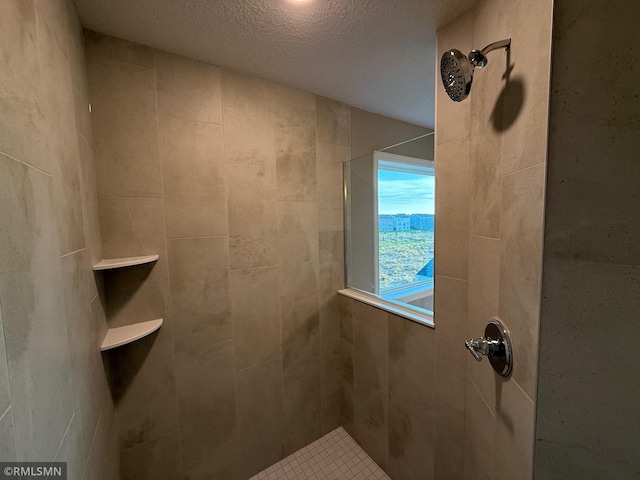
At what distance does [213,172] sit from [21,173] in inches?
33.6

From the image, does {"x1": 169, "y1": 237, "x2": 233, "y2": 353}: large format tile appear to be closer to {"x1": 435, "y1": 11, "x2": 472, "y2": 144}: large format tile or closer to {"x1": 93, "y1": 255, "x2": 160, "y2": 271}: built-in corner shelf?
{"x1": 93, "y1": 255, "x2": 160, "y2": 271}: built-in corner shelf

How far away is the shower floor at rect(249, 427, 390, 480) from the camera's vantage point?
1.54 metres

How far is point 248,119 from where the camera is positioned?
4.63 ft

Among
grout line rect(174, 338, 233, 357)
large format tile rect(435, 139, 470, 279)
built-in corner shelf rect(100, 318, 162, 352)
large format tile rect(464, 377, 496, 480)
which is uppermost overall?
large format tile rect(435, 139, 470, 279)

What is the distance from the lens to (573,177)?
0.39 metres

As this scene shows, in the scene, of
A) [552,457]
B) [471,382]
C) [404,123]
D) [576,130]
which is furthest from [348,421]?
[404,123]

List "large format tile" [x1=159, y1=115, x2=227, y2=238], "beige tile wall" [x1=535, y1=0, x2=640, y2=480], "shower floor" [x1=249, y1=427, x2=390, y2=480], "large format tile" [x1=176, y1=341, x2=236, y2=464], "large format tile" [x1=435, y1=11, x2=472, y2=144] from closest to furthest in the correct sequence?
"beige tile wall" [x1=535, y1=0, x2=640, y2=480]
"large format tile" [x1=435, y1=11, x2=472, y2=144]
"large format tile" [x1=159, y1=115, x2=227, y2=238]
"large format tile" [x1=176, y1=341, x2=236, y2=464]
"shower floor" [x1=249, y1=427, x2=390, y2=480]

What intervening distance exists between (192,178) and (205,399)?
121cm

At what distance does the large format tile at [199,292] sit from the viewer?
127 centimetres

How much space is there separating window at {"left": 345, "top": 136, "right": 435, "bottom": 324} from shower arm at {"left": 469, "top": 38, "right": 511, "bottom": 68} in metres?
0.76

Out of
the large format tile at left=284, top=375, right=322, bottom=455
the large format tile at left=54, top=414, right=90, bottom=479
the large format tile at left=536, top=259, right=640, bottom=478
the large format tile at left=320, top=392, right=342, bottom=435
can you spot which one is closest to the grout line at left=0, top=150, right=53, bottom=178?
the large format tile at left=54, top=414, right=90, bottom=479

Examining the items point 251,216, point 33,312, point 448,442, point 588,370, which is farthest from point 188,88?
point 448,442

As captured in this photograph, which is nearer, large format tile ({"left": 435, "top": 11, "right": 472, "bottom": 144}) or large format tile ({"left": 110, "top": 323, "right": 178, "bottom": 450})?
large format tile ({"left": 435, "top": 11, "right": 472, "bottom": 144})

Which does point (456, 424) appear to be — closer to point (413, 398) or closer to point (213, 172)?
point (413, 398)
